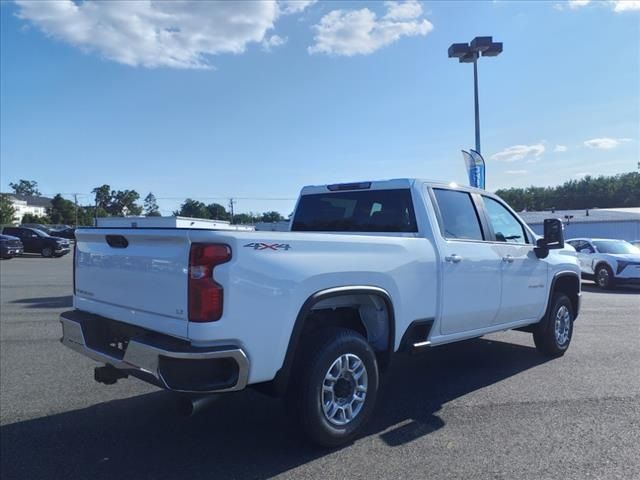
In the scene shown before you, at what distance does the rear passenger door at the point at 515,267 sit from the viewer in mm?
5586

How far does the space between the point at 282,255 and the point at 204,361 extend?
0.83 meters

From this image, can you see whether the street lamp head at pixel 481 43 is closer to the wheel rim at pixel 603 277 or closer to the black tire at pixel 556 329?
the wheel rim at pixel 603 277

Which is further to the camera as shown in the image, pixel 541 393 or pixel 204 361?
pixel 541 393

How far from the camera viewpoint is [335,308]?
423 cm

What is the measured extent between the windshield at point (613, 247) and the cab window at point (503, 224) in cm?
1244

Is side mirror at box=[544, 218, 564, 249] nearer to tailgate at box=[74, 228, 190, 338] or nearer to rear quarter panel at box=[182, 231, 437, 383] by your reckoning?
rear quarter panel at box=[182, 231, 437, 383]

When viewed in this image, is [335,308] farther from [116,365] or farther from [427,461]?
[116,365]

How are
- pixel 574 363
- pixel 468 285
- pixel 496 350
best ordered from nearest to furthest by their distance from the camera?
pixel 468 285, pixel 574 363, pixel 496 350

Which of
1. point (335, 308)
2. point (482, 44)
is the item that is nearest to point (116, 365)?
point (335, 308)

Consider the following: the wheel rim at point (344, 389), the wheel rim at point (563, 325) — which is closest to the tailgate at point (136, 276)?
the wheel rim at point (344, 389)

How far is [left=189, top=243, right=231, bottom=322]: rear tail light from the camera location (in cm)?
→ 317

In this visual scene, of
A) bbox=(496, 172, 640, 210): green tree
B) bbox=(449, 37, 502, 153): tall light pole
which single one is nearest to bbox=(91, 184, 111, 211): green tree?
bbox=(496, 172, 640, 210): green tree

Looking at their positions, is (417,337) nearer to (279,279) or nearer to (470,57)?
(279,279)

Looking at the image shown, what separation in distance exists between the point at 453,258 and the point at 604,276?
13.6m
